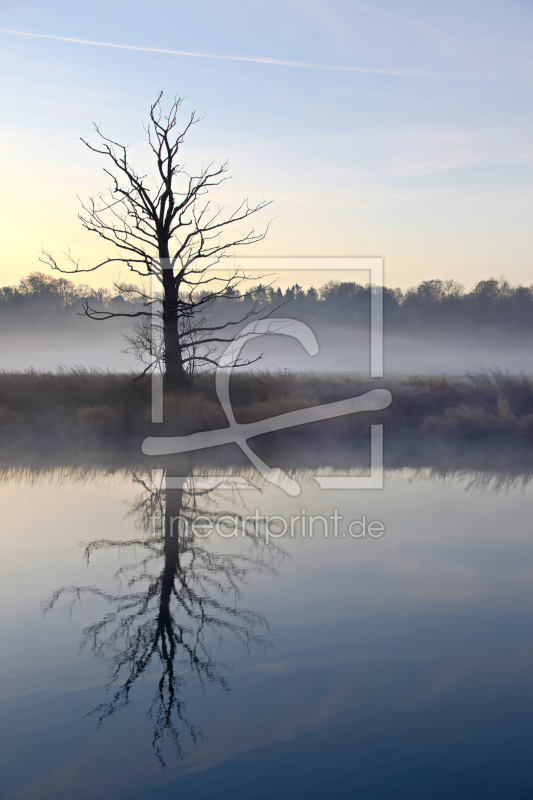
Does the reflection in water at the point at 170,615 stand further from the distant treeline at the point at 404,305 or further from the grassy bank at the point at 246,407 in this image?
the distant treeline at the point at 404,305

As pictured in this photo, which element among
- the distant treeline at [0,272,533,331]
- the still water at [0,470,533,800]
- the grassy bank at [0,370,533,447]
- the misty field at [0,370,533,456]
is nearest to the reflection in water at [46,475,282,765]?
the still water at [0,470,533,800]

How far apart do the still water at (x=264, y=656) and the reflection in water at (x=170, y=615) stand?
23 millimetres

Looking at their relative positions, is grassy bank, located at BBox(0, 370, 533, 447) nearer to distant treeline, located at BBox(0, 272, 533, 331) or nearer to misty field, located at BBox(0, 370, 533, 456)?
misty field, located at BBox(0, 370, 533, 456)

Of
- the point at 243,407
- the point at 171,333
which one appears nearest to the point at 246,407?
the point at 243,407

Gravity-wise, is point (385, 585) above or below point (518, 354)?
below

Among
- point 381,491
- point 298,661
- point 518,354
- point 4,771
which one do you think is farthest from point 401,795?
point 518,354

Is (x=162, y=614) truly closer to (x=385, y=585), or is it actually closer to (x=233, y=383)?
(x=385, y=585)

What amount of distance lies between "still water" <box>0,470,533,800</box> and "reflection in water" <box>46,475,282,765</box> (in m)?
0.02

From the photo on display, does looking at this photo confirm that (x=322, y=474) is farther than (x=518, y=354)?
No

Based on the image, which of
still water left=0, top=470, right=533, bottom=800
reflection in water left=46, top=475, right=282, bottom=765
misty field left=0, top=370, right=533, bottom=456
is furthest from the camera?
misty field left=0, top=370, right=533, bottom=456

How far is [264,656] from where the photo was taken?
20.9 feet

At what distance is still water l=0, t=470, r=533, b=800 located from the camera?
15.5ft

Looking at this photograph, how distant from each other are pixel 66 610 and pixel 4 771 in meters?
2.73

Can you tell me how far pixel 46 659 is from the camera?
620cm
